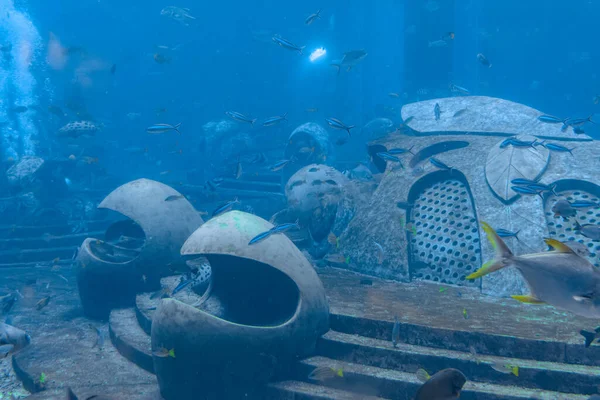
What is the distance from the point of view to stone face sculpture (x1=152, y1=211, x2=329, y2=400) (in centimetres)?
365

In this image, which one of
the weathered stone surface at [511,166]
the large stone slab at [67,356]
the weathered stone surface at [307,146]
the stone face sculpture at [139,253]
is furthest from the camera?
the weathered stone surface at [307,146]

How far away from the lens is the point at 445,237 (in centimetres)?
662

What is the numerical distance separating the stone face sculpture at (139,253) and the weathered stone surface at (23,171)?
30.7 feet

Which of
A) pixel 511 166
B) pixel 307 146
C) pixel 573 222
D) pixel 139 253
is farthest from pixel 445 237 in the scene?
pixel 307 146

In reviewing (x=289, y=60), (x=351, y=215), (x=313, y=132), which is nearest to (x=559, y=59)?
(x=289, y=60)

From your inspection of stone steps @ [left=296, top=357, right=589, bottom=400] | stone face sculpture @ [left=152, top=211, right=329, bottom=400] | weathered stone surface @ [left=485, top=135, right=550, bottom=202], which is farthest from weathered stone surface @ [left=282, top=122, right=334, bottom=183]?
stone steps @ [left=296, top=357, right=589, bottom=400]

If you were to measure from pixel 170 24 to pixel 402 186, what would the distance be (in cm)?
4821

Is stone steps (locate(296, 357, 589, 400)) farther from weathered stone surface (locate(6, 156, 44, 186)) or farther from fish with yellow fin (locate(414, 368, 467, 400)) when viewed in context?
weathered stone surface (locate(6, 156, 44, 186))

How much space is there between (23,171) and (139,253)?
35.6 ft

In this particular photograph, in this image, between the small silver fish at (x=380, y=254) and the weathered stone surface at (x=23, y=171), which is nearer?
the small silver fish at (x=380, y=254)

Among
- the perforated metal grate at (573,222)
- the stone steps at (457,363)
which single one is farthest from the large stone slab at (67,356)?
the perforated metal grate at (573,222)

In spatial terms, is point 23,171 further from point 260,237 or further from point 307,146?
point 260,237

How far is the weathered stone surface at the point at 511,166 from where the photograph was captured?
21.1ft

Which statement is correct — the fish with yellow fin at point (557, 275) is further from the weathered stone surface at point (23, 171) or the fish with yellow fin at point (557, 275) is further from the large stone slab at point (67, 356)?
the weathered stone surface at point (23, 171)
